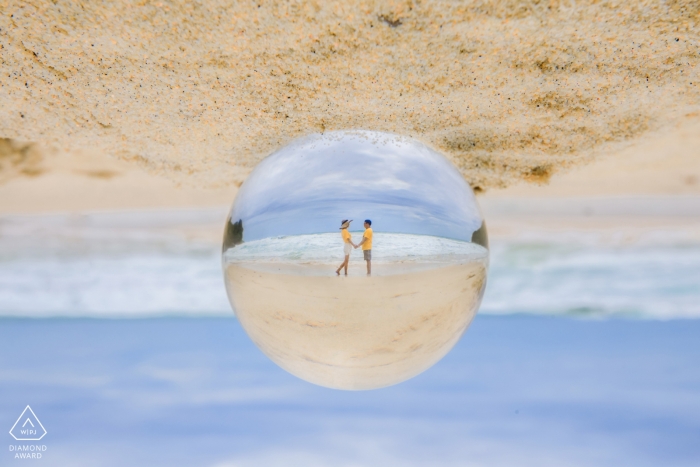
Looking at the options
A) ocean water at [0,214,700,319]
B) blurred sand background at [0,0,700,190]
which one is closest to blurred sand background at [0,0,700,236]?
blurred sand background at [0,0,700,190]

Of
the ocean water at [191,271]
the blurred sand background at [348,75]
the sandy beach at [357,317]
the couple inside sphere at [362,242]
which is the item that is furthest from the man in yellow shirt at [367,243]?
the ocean water at [191,271]

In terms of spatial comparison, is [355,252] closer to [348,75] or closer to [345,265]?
[345,265]

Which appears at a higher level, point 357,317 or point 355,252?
point 355,252

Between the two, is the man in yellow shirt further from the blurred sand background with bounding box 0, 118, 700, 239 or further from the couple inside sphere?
the blurred sand background with bounding box 0, 118, 700, 239

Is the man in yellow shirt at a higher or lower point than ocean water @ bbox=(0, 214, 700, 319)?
higher

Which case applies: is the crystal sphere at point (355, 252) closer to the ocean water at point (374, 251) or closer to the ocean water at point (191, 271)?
the ocean water at point (374, 251)

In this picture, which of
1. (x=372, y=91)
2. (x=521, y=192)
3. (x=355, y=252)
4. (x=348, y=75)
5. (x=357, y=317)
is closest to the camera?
(x=355, y=252)

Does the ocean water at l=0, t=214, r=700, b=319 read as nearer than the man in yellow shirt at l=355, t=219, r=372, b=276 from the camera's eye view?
No

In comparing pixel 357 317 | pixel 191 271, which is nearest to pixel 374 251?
pixel 357 317
